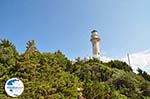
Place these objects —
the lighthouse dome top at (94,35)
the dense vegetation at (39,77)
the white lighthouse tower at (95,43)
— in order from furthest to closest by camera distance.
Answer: the lighthouse dome top at (94,35) < the white lighthouse tower at (95,43) < the dense vegetation at (39,77)

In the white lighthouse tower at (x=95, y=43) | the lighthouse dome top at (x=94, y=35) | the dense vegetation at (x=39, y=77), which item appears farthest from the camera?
the lighthouse dome top at (x=94, y=35)

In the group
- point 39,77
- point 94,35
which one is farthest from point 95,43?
point 39,77

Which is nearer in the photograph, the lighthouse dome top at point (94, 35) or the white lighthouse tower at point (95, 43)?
the white lighthouse tower at point (95, 43)

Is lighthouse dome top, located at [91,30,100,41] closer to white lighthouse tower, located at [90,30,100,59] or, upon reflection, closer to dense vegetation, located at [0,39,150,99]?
white lighthouse tower, located at [90,30,100,59]

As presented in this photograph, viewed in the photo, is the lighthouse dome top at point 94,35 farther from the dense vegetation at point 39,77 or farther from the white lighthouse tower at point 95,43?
the dense vegetation at point 39,77

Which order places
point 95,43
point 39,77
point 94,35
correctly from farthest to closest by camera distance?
point 94,35
point 95,43
point 39,77

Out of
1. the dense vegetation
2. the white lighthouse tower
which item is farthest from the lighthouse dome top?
the dense vegetation

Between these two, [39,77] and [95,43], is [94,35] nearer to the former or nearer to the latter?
[95,43]

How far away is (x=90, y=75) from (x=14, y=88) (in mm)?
31829

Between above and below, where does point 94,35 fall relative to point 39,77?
above

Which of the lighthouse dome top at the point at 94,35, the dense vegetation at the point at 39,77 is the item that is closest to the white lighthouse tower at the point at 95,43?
the lighthouse dome top at the point at 94,35

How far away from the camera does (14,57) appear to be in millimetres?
24016

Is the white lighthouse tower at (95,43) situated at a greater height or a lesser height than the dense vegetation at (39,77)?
greater

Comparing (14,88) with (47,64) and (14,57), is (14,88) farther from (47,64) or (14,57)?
(47,64)
